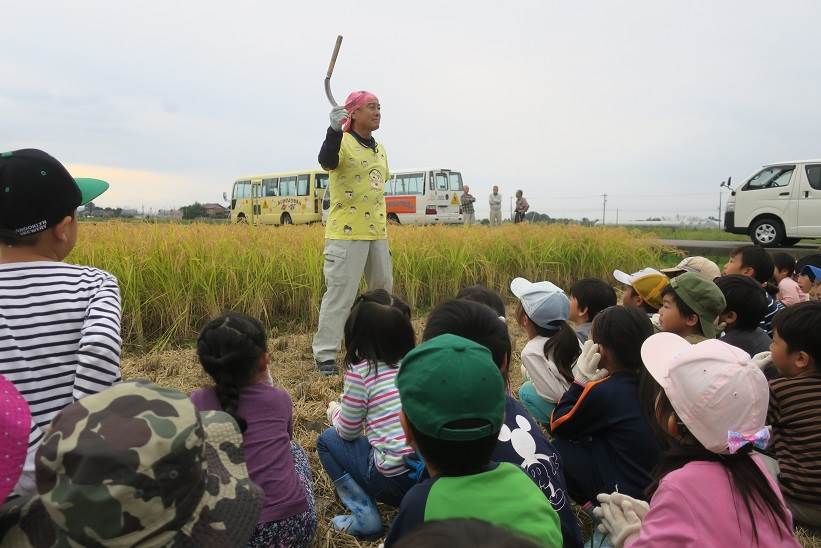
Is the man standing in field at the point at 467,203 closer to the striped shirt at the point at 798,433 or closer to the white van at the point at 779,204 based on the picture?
the white van at the point at 779,204

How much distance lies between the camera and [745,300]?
2877 millimetres

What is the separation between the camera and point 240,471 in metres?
1.11

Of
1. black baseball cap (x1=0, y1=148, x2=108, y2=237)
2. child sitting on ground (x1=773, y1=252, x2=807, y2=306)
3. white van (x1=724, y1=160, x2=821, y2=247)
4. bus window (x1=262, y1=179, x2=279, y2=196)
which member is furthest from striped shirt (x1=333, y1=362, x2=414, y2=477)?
bus window (x1=262, y1=179, x2=279, y2=196)

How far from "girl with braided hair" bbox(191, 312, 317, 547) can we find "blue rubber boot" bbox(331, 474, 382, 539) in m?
0.26

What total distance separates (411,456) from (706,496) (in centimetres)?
93

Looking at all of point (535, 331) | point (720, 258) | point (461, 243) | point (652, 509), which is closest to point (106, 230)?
point (461, 243)

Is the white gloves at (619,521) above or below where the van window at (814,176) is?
below

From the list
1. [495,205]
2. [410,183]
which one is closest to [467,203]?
[495,205]

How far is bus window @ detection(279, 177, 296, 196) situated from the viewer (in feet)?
72.2

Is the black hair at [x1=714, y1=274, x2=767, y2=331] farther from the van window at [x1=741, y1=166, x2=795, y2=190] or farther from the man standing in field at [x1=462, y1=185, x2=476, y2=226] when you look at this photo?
the man standing in field at [x1=462, y1=185, x2=476, y2=226]

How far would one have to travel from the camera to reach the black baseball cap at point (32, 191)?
1.29 m

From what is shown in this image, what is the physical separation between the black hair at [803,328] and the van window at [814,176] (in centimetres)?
1011

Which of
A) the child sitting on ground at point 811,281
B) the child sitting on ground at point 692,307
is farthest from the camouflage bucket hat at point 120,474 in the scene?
the child sitting on ground at point 811,281

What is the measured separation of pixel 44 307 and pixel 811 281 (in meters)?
4.76
